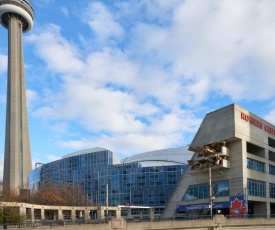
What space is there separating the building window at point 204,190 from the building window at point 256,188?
429 cm

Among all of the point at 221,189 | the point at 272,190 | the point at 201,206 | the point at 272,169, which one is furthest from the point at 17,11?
the point at 272,190

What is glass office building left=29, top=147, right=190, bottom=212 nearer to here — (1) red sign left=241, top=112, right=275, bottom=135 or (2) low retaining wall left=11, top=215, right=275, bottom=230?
(1) red sign left=241, top=112, right=275, bottom=135

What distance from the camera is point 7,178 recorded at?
474ft

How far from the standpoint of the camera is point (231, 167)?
7194 centimetres

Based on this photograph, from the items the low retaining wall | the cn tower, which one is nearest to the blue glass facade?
the cn tower

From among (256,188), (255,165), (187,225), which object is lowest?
(187,225)

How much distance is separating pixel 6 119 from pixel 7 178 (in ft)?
78.4

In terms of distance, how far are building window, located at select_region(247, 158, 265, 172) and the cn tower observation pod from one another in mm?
130132

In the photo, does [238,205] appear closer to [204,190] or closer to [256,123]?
[204,190]

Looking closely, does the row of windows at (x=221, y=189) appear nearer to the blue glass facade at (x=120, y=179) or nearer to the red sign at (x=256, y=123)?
the red sign at (x=256, y=123)

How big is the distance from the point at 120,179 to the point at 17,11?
289ft

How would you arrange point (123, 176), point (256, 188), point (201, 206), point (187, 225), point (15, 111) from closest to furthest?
point (187, 225) < point (256, 188) < point (201, 206) < point (123, 176) < point (15, 111)

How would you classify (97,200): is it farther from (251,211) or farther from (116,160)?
(251,211)

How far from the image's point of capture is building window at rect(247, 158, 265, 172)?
72206mm
